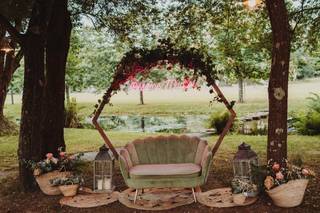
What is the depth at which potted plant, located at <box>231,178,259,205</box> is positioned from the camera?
573 cm

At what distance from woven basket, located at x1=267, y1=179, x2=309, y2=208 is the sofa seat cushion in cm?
119

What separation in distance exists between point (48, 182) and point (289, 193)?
377 centimetres

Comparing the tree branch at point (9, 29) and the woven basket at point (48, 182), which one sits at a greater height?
the tree branch at point (9, 29)

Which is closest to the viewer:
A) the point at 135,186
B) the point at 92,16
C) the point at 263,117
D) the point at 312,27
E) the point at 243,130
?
the point at 135,186

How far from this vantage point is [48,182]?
6.59 m

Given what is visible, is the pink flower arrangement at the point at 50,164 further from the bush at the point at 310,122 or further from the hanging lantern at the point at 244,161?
the bush at the point at 310,122

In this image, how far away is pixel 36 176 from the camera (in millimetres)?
6625

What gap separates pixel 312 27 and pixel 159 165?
6.41 metres

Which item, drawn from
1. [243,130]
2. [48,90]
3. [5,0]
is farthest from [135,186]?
[243,130]

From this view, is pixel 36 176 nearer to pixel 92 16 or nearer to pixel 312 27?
pixel 92 16

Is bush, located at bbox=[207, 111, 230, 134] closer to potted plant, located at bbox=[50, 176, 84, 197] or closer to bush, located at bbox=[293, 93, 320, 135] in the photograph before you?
bush, located at bbox=[293, 93, 320, 135]

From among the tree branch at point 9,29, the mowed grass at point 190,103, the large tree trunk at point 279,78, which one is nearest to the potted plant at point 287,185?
the large tree trunk at point 279,78

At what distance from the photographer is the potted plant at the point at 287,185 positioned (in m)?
5.53

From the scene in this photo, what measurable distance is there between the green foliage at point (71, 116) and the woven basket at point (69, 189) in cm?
1021
